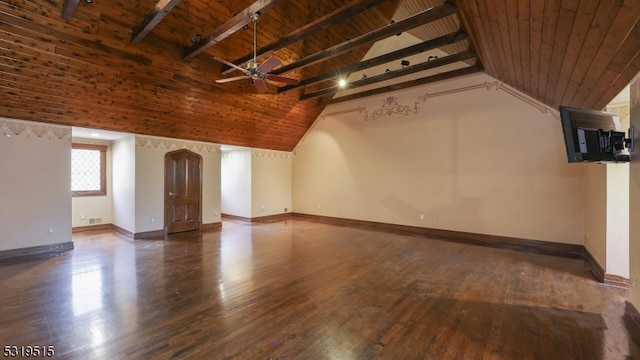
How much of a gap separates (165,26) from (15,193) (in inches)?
157

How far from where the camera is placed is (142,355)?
6.97 ft

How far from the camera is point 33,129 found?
4957 millimetres

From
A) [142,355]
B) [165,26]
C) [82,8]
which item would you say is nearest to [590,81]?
[142,355]

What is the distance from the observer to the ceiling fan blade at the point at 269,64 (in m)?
3.76

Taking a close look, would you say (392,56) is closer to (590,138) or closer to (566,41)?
(566,41)

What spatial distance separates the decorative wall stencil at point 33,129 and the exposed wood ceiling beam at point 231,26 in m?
2.88

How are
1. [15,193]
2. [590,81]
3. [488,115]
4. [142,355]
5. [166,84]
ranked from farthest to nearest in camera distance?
[488,115] → [166,84] → [15,193] → [590,81] → [142,355]

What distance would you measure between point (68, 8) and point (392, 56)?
4865 mm

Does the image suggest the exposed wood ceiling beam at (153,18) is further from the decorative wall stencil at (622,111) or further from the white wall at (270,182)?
the decorative wall stencil at (622,111)

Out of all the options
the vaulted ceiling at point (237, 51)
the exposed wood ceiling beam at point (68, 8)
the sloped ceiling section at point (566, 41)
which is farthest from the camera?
the exposed wood ceiling beam at point (68, 8)

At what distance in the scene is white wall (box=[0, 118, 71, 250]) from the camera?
15.5 ft

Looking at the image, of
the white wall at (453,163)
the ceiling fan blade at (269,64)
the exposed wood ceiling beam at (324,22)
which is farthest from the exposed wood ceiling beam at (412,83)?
the ceiling fan blade at (269,64)

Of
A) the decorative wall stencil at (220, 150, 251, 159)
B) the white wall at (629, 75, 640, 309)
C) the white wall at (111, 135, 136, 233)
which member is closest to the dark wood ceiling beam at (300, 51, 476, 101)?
the decorative wall stencil at (220, 150, 251, 159)

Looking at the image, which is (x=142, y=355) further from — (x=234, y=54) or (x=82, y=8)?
(x=234, y=54)
